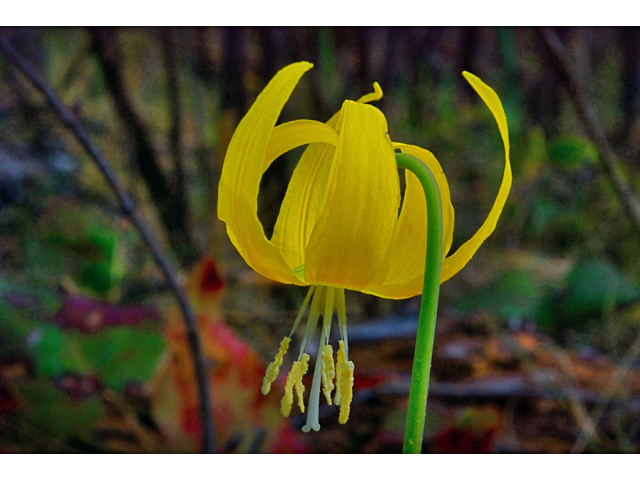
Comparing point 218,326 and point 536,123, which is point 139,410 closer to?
point 218,326

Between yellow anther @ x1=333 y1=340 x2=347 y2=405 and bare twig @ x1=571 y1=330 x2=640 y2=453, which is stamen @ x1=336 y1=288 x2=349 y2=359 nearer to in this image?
yellow anther @ x1=333 y1=340 x2=347 y2=405

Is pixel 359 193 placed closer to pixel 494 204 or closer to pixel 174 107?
pixel 494 204

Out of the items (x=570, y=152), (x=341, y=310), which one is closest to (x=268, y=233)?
(x=570, y=152)

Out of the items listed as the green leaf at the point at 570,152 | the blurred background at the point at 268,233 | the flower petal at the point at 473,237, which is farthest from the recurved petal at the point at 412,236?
the green leaf at the point at 570,152

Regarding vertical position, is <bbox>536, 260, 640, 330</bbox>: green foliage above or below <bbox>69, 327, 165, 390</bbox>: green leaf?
above

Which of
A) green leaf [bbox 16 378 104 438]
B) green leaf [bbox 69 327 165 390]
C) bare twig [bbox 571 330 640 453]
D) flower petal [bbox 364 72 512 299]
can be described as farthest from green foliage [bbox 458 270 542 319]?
flower petal [bbox 364 72 512 299]
